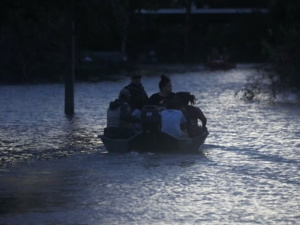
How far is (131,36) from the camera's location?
1312 inches

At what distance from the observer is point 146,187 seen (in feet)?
47.2

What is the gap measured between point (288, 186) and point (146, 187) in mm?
2027

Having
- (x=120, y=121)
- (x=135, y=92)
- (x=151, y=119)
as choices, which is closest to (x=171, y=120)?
(x=151, y=119)

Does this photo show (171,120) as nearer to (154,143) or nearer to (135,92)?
(154,143)

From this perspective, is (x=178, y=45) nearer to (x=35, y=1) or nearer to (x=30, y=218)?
(x=35, y=1)

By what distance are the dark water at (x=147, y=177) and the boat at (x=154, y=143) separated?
164 mm

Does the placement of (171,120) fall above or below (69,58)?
below

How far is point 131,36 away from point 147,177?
18.2 meters

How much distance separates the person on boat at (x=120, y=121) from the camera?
18438mm

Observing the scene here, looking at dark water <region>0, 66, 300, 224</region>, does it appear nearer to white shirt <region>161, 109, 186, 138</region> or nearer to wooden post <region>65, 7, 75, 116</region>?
white shirt <region>161, 109, 186, 138</region>

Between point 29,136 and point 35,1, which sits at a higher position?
point 35,1

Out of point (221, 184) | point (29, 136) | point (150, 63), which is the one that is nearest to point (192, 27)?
point (150, 63)

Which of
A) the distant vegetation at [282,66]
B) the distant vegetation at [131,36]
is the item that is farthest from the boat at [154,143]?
the distant vegetation at [282,66]

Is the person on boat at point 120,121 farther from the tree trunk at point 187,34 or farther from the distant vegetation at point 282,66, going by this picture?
the tree trunk at point 187,34
